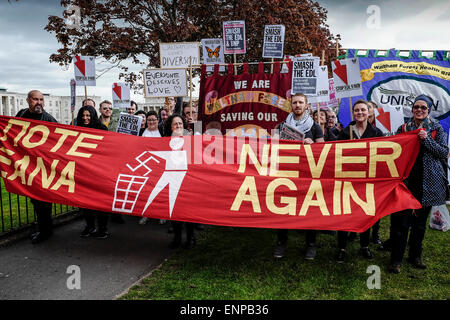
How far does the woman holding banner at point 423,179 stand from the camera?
398cm

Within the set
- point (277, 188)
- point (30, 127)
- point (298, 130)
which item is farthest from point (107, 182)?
point (298, 130)

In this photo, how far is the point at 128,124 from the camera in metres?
5.67

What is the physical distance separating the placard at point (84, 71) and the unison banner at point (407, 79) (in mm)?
6412

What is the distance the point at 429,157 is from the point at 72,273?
468 cm

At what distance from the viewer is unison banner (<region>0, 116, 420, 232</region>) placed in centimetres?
389

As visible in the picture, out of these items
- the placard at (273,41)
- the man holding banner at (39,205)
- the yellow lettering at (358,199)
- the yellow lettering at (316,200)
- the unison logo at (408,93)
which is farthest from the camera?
the placard at (273,41)

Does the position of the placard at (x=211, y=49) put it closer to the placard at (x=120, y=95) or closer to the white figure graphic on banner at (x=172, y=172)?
the placard at (x=120, y=95)

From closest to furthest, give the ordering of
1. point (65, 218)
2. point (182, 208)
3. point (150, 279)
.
Answer: 1. point (150, 279)
2. point (182, 208)
3. point (65, 218)

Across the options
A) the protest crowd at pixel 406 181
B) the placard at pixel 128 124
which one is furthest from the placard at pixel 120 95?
the protest crowd at pixel 406 181

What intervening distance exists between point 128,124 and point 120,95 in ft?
19.3

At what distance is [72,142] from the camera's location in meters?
4.75
